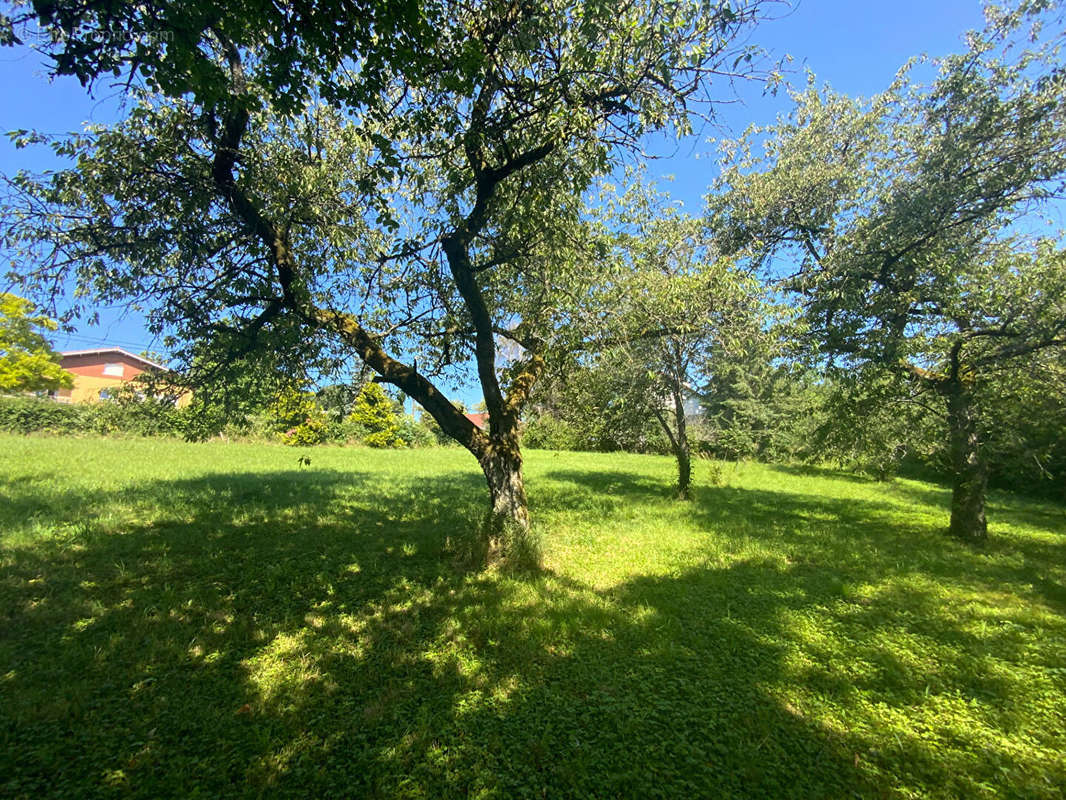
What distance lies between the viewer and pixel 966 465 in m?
8.51

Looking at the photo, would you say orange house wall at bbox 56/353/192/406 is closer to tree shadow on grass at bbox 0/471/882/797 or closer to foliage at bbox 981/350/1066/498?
tree shadow on grass at bbox 0/471/882/797

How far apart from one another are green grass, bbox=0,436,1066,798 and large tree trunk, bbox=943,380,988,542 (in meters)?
0.56

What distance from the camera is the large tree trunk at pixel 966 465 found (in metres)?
8.37

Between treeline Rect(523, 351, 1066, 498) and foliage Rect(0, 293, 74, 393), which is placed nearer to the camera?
treeline Rect(523, 351, 1066, 498)

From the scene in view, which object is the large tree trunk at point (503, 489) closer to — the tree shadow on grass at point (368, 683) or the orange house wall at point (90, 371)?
the tree shadow on grass at point (368, 683)

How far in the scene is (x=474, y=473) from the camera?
17.1 m

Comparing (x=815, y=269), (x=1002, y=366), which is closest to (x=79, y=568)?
(x=815, y=269)

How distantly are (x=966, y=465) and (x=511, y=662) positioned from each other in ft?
31.5

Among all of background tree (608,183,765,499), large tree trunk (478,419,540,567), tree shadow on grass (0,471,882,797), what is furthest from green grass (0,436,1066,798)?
background tree (608,183,765,499)

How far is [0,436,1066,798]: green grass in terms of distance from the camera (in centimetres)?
285

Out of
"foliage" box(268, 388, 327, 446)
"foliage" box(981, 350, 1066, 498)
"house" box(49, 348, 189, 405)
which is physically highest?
"house" box(49, 348, 189, 405)

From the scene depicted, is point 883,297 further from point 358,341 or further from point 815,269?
point 358,341

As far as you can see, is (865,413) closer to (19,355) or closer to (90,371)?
(19,355)

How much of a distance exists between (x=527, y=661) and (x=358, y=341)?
15.2 ft
